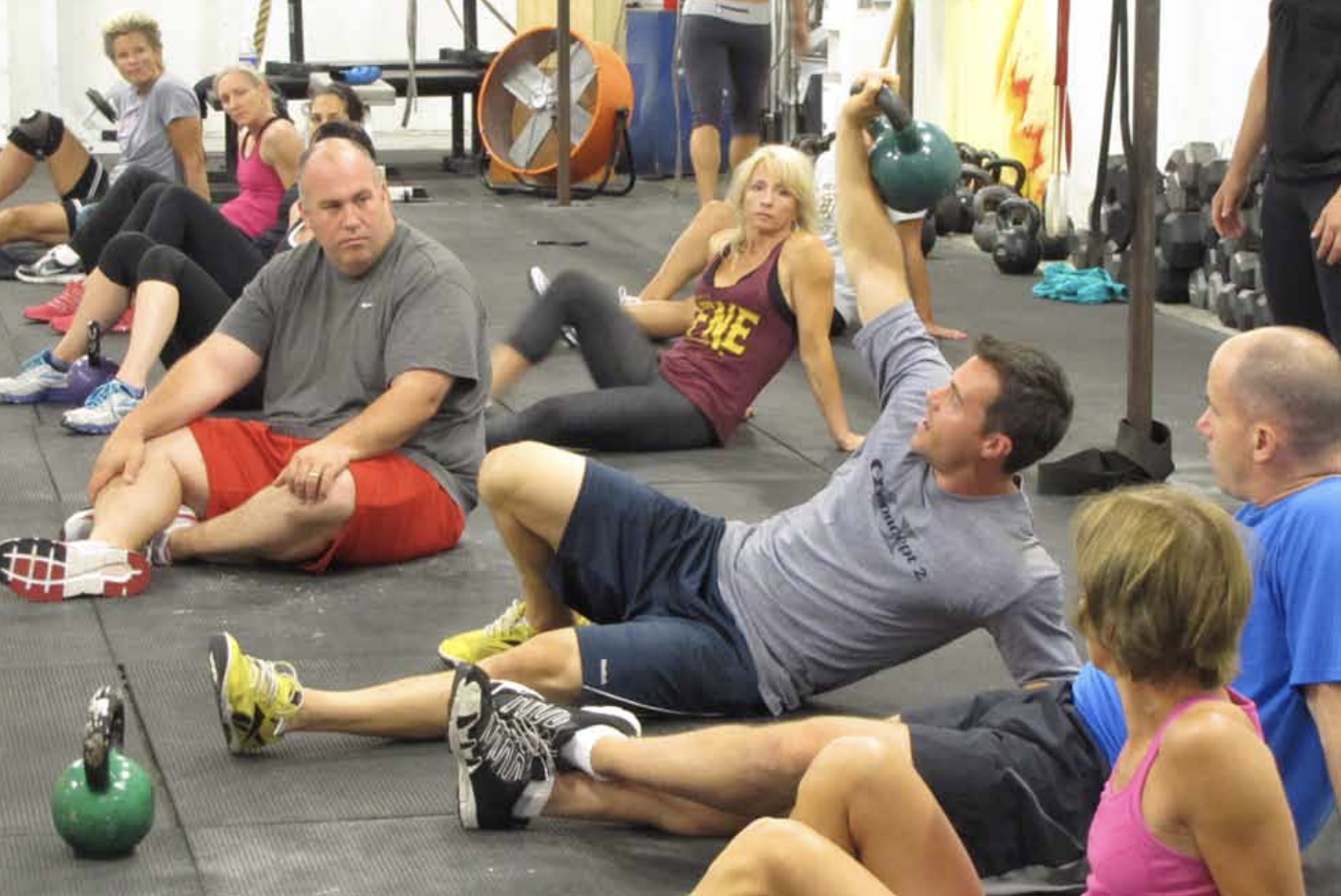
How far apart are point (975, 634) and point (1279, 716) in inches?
62.0

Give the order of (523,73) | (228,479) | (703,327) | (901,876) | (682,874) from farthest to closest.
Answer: (523,73) < (703,327) < (228,479) < (682,874) < (901,876)

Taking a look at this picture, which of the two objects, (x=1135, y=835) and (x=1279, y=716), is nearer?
(x=1135, y=835)

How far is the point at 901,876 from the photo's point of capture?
2.48 meters

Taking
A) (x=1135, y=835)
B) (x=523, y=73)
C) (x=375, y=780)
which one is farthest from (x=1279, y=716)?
(x=523, y=73)

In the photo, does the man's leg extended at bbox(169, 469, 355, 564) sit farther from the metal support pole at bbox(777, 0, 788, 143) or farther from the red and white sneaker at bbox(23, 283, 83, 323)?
the metal support pole at bbox(777, 0, 788, 143)

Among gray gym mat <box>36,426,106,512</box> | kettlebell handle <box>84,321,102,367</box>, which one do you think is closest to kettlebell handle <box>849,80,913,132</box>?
gray gym mat <box>36,426,106,512</box>

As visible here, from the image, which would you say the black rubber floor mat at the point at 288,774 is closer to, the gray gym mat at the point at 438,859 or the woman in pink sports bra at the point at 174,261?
the gray gym mat at the point at 438,859

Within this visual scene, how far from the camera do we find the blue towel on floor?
308 inches

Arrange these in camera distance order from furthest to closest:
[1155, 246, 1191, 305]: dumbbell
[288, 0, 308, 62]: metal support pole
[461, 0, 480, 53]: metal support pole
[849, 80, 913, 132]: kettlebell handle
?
[461, 0, 480, 53]: metal support pole, [288, 0, 308, 62]: metal support pole, [1155, 246, 1191, 305]: dumbbell, [849, 80, 913, 132]: kettlebell handle

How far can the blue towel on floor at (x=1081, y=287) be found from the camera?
7.82m

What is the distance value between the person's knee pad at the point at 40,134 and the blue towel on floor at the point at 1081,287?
360 centimetres

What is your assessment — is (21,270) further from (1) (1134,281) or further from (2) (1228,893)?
(2) (1228,893)

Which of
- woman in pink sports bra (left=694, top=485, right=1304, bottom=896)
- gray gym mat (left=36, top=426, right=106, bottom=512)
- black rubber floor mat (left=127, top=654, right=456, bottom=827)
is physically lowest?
black rubber floor mat (left=127, top=654, right=456, bottom=827)

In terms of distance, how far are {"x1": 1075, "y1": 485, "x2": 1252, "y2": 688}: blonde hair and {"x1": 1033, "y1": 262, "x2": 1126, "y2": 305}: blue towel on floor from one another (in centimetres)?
576
